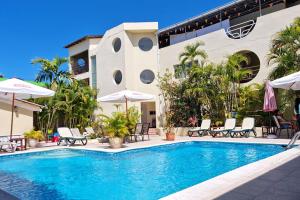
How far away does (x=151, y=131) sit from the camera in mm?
22672

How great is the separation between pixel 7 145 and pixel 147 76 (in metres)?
12.7

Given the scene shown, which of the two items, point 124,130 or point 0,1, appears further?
point 0,1

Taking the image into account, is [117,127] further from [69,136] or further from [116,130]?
[69,136]

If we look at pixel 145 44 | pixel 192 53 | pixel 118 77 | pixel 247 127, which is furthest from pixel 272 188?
pixel 118 77

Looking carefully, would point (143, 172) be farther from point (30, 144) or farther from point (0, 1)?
point (0, 1)

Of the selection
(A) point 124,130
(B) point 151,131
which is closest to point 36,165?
(A) point 124,130

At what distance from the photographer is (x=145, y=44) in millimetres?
24266

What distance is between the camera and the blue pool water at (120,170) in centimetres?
708

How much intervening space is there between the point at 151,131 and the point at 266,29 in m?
10.5

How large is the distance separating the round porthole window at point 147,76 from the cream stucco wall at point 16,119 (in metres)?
9.15

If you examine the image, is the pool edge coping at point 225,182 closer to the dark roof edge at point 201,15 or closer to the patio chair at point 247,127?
the patio chair at point 247,127

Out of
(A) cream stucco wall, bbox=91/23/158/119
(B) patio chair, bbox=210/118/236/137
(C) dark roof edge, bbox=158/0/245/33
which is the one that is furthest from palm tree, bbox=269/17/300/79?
(A) cream stucco wall, bbox=91/23/158/119

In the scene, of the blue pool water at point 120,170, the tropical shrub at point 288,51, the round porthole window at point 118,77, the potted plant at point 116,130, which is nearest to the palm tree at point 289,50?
the tropical shrub at point 288,51

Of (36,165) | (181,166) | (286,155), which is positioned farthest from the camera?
(36,165)
